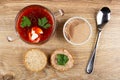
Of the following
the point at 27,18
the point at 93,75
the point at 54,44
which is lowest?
the point at 93,75

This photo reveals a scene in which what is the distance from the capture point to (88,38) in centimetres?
165

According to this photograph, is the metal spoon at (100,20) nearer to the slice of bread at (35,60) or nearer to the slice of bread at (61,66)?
the slice of bread at (61,66)

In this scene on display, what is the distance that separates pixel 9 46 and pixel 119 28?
0.44 m

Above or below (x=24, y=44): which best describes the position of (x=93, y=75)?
below

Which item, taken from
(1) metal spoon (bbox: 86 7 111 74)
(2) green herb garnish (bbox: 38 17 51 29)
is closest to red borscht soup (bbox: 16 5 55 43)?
(2) green herb garnish (bbox: 38 17 51 29)

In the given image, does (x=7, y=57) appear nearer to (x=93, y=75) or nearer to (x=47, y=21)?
(x=47, y=21)

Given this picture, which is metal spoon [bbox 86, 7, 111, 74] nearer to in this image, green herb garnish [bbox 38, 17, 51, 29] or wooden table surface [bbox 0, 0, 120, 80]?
wooden table surface [bbox 0, 0, 120, 80]

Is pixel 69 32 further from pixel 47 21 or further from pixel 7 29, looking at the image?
pixel 7 29

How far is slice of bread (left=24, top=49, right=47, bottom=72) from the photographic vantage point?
1631 mm

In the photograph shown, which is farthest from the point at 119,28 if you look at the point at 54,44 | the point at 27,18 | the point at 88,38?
the point at 27,18

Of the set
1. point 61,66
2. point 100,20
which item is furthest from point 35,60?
point 100,20

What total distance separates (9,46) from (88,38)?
310 millimetres

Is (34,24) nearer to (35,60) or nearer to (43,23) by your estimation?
(43,23)

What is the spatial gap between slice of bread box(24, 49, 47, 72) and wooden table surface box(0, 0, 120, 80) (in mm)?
22
